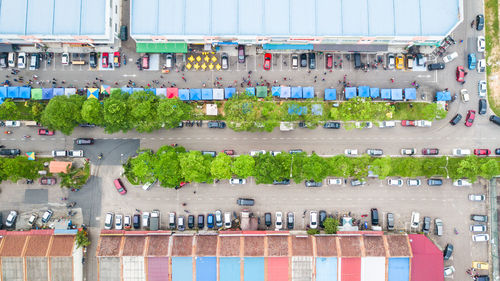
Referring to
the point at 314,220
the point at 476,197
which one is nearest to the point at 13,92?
the point at 314,220

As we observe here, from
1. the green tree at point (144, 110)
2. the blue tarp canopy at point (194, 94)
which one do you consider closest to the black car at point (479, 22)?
the blue tarp canopy at point (194, 94)

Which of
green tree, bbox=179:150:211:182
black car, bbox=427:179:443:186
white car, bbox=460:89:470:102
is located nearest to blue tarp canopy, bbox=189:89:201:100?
green tree, bbox=179:150:211:182

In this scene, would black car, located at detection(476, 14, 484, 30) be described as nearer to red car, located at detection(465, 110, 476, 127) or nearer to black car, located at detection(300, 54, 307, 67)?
red car, located at detection(465, 110, 476, 127)

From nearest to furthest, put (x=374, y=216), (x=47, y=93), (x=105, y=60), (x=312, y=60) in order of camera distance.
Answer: (x=47, y=93) → (x=374, y=216) → (x=105, y=60) → (x=312, y=60)

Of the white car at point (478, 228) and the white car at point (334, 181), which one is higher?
the white car at point (334, 181)

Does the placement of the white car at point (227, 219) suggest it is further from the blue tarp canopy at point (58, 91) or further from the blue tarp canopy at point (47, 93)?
the blue tarp canopy at point (47, 93)

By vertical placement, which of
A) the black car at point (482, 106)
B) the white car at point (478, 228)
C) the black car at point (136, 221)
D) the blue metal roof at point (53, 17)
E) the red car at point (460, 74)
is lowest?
the white car at point (478, 228)

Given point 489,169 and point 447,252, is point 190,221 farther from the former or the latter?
point 489,169
